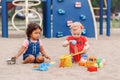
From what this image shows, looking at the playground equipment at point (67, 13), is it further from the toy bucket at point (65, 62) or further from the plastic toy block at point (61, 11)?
the toy bucket at point (65, 62)

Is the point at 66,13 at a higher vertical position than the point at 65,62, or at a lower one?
higher

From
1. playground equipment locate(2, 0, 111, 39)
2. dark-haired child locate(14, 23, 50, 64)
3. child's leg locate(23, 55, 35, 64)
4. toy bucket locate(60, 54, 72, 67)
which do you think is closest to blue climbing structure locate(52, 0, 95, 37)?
playground equipment locate(2, 0, 111, 39)

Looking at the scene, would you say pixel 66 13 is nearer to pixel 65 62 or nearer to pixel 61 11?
pixel 61 11

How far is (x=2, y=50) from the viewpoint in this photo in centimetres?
697

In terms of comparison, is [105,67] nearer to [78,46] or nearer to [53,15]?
[78,46]

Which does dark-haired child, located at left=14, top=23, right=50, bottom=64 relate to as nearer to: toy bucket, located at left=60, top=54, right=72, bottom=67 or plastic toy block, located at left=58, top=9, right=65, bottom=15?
toy bucket, located at left=60, top=54, right=72, bottom=67

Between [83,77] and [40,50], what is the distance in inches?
51.3

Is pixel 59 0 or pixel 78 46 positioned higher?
pixel 59 0

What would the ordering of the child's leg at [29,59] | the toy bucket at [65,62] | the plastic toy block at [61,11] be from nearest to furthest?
the toy bucket at [65,62] → the child's leg at [29,59] → the plastic toy block at [61,11]

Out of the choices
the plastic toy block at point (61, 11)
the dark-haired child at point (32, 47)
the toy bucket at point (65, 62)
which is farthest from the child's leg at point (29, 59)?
the plastic toy block at point (61, 11)

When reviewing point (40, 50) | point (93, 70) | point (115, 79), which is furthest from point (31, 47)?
point (115, 79)

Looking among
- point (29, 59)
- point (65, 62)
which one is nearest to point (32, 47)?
point (29, 59)

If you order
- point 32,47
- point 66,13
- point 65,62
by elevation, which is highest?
point 66,13

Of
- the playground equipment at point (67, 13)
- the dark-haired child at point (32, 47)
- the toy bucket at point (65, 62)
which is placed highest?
the playground equipment at point (67, 13)
